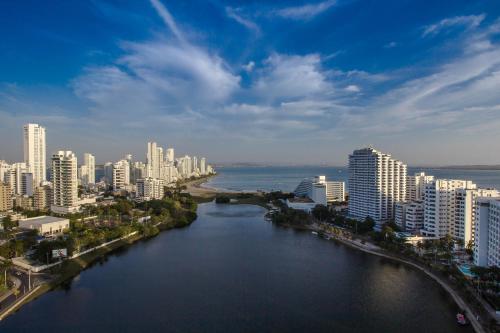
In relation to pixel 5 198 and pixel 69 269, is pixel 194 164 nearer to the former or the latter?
pixel 5 198

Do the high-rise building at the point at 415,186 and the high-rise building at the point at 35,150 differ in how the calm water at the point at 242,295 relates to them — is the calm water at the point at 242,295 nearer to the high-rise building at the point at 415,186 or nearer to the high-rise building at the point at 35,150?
the high-rise building at the point at 415,186

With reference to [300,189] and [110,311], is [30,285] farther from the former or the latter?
[300,189]

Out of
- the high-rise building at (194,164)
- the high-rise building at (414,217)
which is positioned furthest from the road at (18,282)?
the high-rise building at (194,164)

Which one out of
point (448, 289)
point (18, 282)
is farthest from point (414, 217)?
point (18, 282)

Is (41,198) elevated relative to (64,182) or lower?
lower

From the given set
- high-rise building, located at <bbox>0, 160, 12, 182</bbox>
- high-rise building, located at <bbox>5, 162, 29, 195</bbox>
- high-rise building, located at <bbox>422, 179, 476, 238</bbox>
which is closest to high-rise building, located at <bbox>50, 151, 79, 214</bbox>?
high-rise building, located at <bbox>5, 162, 29, 195</bbox>
